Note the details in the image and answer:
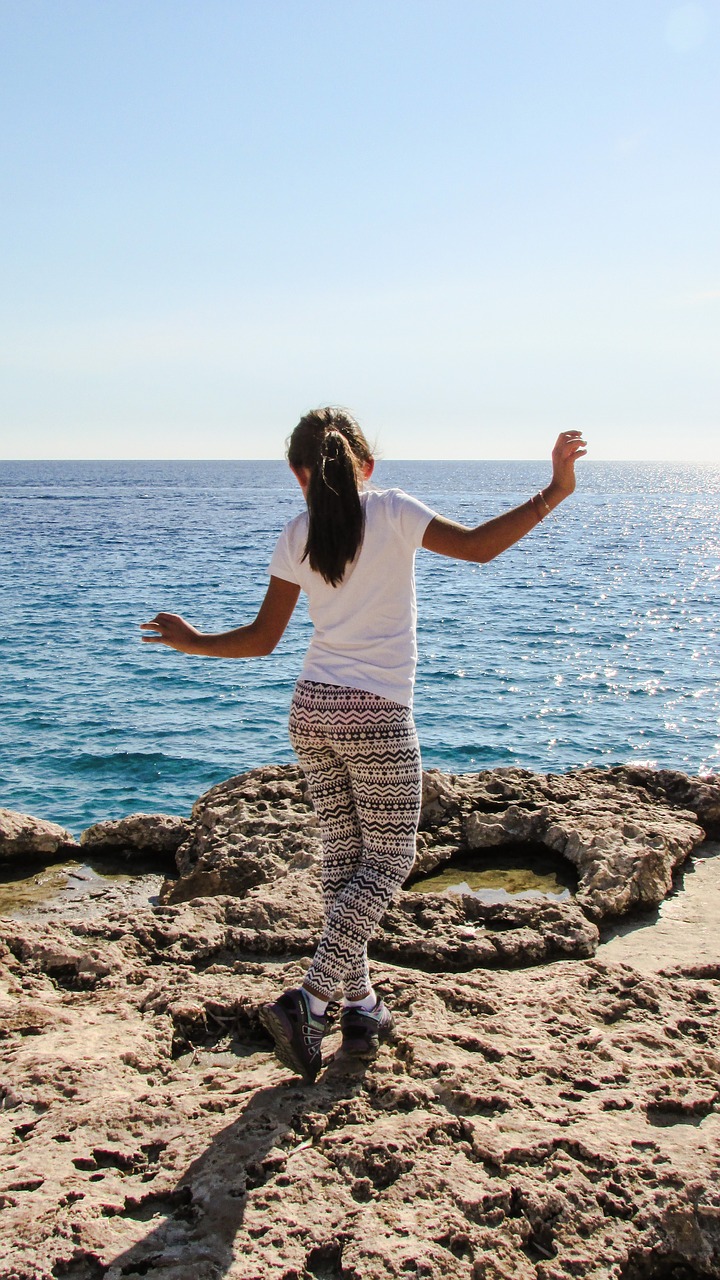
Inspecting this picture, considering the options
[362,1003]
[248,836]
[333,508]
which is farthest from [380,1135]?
[248,836]

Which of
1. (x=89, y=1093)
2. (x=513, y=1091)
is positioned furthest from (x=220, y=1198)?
(x=513, y=1091)

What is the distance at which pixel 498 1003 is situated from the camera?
3.82 meters

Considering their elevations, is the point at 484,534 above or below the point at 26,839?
above

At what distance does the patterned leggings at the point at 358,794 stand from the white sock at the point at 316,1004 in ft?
0.06

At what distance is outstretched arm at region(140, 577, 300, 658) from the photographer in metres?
3.58

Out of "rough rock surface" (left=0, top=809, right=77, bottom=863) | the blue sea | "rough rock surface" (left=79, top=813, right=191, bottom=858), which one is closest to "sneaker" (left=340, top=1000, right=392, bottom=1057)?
"rough rock surface" (left=79, top=813, right=191, bottom=858)

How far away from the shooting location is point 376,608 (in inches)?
131

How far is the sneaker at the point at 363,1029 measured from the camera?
3400 mm

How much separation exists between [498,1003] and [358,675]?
1.49 metres

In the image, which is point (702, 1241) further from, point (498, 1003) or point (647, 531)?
point (647, 531)

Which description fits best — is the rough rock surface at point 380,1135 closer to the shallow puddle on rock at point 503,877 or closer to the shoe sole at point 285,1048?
the shoe sole at point 285,1048

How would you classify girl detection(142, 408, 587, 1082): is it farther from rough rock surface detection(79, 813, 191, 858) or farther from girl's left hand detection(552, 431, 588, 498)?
rough rock surface detection(79, 813, 191, 858)

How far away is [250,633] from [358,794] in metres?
0.71

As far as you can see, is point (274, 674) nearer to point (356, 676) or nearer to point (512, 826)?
point (512, 826)
